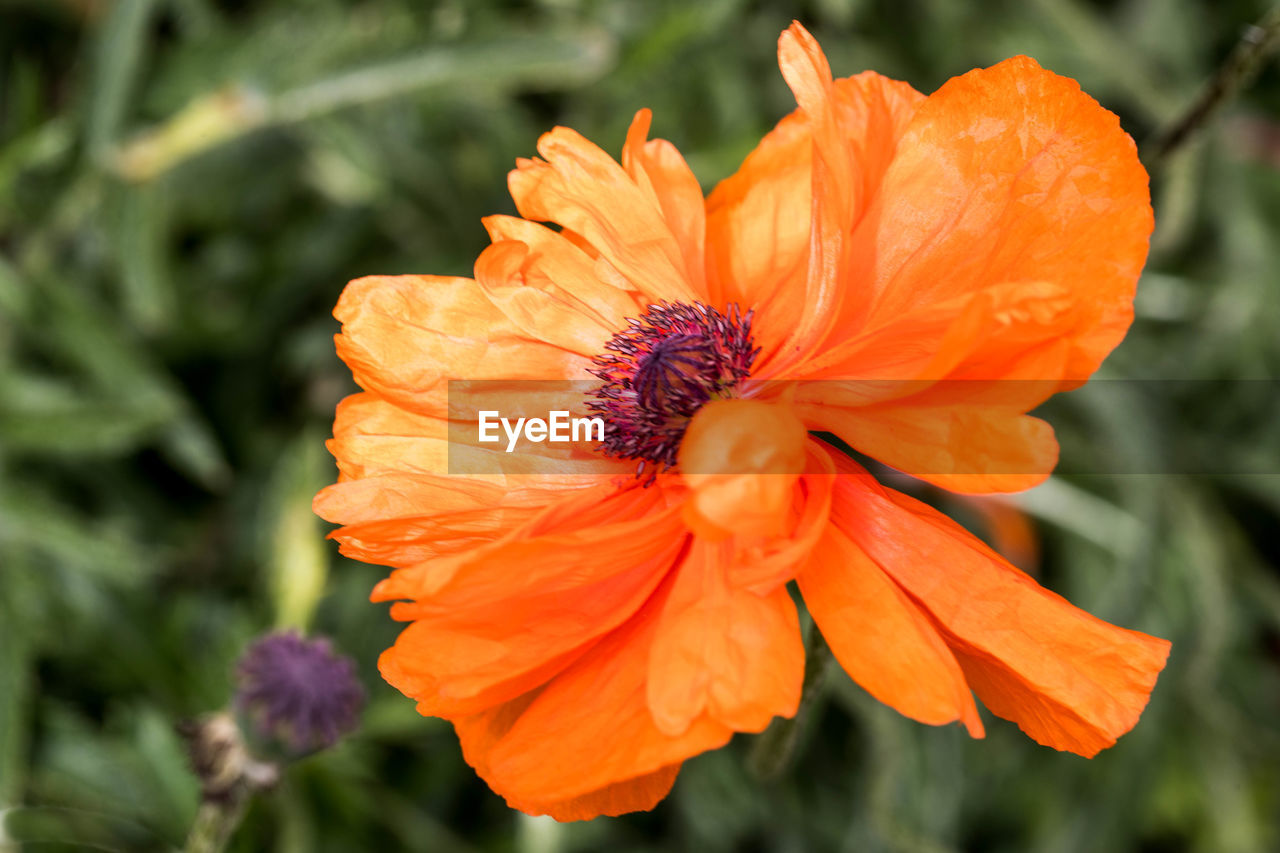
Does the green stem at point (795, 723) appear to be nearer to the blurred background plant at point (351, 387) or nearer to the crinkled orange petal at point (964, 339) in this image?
the crinkled orange petal at point (964, 339)

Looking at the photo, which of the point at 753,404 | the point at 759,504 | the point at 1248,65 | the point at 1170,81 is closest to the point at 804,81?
the point at 753,404

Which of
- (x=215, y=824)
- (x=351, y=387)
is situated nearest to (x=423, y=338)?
(x=215, y=824)

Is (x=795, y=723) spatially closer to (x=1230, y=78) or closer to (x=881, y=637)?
(x=881, y=637)

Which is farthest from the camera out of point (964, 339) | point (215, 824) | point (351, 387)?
point (351, 387)

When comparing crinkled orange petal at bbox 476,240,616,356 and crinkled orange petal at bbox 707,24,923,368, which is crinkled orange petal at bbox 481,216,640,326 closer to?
crinkled orange petal at bbox 476,240,616,356

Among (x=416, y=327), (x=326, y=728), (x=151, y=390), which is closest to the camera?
(x=416, y=327)

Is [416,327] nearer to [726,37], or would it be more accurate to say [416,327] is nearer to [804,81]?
[804,81]

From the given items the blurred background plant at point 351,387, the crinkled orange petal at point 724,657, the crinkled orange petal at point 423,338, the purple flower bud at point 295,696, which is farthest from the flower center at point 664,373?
the blurred background plant at point 351,387
